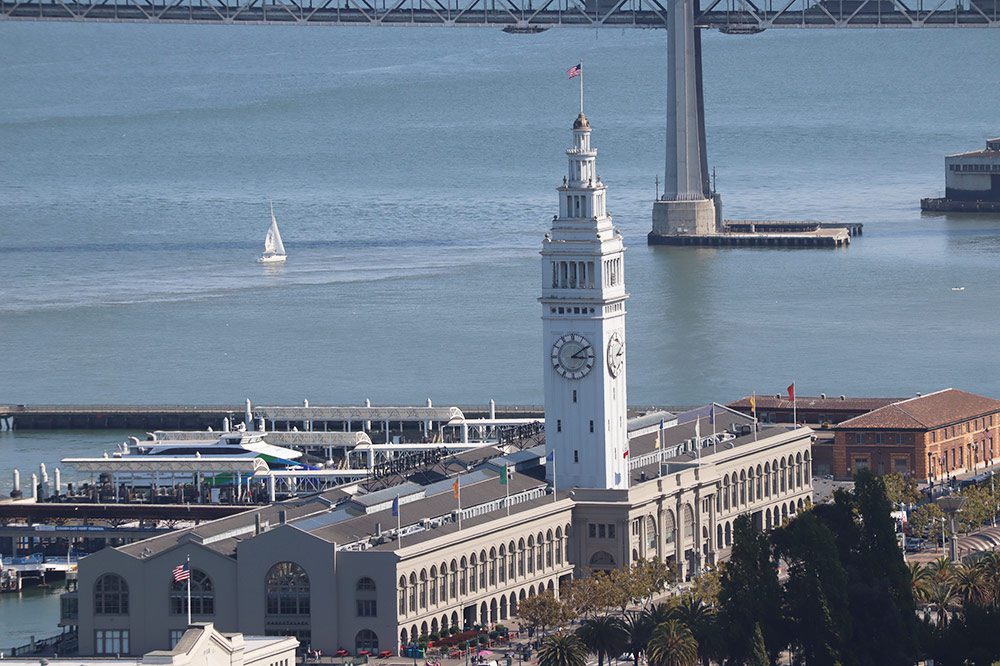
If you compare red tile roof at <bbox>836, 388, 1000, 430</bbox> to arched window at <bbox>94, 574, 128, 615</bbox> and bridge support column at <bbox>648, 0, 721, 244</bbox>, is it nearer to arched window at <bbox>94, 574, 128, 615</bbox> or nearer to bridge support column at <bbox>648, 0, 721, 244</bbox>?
arched window at <bbox>94, 574, 128, 615</bbox>

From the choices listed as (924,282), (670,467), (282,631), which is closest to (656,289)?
(924,282)

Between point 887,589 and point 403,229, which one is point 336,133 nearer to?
point 403,229

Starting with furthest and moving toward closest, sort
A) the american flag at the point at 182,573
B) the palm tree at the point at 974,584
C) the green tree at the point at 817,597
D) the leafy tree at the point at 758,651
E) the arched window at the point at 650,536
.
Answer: the arched window at the point at 650,536
the american flag at the point at 182,573
the palm tree at the point at 974,584
the green tree at the point at 817,597
the leafy tree at the point at 758,651

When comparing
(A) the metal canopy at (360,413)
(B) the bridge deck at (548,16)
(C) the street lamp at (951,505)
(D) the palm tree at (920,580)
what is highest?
(B) the bridge deck at (548,16)

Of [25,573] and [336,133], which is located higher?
[336,133]

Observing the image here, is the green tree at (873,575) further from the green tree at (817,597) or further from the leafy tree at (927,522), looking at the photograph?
the leafy tree at (927,522)

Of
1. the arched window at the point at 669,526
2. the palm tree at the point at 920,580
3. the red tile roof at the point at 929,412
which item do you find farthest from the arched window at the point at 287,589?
the red tile roof at the point at 929,412
